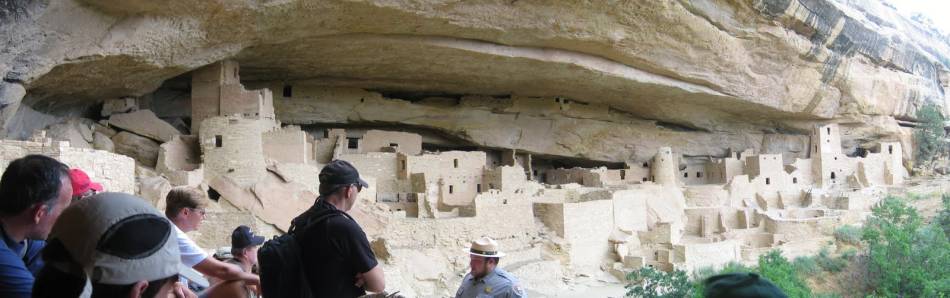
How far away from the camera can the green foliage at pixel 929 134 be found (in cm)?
2338

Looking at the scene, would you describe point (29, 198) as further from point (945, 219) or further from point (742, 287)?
point (945, 219)

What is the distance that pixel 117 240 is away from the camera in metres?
1.94

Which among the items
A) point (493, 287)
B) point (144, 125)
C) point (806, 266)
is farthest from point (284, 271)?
point (806, 266)

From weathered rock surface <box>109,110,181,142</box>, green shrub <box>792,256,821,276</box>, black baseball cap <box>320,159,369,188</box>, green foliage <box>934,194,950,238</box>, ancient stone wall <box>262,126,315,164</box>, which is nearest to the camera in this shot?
black baseball cap <box>320,159,369,188</box>

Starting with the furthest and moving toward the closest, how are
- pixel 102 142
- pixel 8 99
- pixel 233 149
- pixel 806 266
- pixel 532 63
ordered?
1. pixel 806 266
2. pixel 532 63
3. pixel 102 142
4. pixel 233 149
5. pixel 8 99

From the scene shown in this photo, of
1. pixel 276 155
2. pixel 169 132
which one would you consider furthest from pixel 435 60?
pixel 169 132

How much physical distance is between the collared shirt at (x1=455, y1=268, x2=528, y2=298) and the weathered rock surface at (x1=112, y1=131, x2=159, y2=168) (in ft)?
33.4

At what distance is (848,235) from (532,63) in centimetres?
882

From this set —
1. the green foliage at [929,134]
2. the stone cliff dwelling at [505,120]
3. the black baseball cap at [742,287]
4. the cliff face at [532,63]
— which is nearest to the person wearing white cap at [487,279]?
the black baseball cap at [742,287]

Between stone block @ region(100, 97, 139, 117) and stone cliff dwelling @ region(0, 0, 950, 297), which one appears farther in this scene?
stone block @ region(100, 97, 139, 117)

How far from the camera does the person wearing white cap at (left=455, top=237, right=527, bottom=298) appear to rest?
4166 mm

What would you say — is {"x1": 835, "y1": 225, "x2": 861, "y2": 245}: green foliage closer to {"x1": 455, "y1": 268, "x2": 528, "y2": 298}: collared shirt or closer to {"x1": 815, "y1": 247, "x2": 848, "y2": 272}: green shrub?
{"x1": 815, "y1": 247, "x2": 848, "y2": 272}: green shrub

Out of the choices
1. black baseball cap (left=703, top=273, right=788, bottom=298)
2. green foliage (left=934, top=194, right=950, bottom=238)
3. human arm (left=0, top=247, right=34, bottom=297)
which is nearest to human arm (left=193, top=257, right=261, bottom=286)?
human arm (left=0, top=247, right=34, bottom=297)

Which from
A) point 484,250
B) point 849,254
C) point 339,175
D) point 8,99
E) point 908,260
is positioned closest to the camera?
point 339,175
